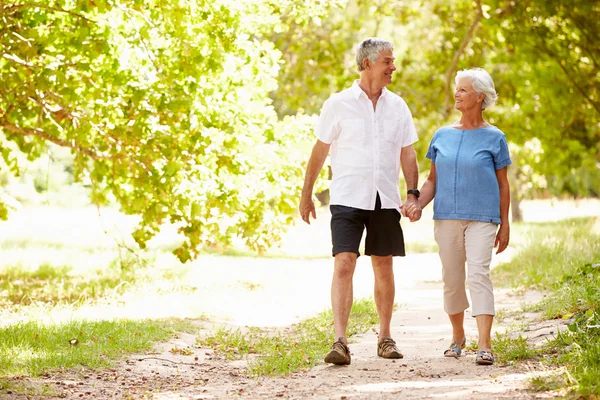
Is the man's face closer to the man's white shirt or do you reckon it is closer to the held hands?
the man's white shirt

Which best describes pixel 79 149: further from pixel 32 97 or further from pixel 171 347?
pixel 171 347

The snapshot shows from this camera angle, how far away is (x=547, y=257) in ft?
41.9

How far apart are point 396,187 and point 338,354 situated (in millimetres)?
1390

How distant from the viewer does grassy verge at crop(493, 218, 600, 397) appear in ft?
16.8

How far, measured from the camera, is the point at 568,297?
8078mm

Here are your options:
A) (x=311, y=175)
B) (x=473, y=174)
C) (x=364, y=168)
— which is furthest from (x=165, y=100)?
(x=473, y=174)

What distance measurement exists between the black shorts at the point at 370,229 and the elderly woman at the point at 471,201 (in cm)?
20

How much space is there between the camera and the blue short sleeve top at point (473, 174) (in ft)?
21.1

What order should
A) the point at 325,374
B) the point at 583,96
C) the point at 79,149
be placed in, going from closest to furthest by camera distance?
the point at 325,374, the point at 79,149, the point at 583,96

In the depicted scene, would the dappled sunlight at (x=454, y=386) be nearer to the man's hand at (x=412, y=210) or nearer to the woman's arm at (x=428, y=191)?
the man's hand at (x=412, y=210)

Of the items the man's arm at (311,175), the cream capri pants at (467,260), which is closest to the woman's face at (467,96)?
the cream capri pants at (467,260)

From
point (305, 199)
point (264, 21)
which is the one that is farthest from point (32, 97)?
point (305, 199)

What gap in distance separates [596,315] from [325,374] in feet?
6.65

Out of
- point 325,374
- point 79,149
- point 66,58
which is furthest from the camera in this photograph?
point 79,149
